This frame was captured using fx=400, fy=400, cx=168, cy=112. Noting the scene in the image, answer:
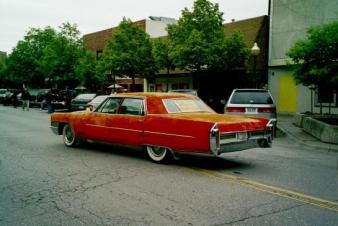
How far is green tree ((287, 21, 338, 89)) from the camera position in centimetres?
1214

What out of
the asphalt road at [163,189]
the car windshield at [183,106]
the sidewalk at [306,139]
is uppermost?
the car windshield at [183,106]

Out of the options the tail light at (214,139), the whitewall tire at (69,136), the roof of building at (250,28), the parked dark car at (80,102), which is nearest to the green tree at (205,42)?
the roof of building at (250,28)

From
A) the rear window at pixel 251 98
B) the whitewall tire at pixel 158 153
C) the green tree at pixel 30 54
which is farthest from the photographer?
the green tree at pixel 30 54

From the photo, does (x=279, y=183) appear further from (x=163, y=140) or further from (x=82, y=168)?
(x=82, y=168)

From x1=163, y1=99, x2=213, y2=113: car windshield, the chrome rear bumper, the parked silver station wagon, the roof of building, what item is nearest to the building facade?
the roof of building

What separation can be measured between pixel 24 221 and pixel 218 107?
2250 cm

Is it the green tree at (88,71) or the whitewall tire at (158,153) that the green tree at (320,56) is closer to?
the whitewall tire at (158,153)

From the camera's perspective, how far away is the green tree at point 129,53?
30.3 meters

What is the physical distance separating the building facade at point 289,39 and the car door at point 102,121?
16.0 m

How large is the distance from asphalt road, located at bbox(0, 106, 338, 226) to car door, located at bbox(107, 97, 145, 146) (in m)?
0.45

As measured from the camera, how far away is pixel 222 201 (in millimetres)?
5461

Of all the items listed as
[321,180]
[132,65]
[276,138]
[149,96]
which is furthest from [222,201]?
[132,65]

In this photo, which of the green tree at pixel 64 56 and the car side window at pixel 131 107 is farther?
the green tree at pixel 64 56

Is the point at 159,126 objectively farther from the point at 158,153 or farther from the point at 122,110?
the point at 122,110
